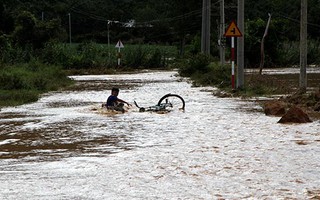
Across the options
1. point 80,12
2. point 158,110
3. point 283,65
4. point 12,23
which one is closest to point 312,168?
point 158,110

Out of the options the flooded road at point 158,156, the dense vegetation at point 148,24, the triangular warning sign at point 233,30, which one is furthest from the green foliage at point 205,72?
the flooded road at point 158,156

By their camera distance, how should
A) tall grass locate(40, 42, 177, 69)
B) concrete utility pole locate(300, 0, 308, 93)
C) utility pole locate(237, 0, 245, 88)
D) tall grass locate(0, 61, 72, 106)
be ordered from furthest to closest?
tall grass locate(40, 42, 177, 69) < utility pole locate(237, 0, 245, 88) < tall grass locate(0, 61, 72, 106) < concrete utility pole locate(300, 0, 308, 93)

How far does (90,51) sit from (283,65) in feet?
55.6

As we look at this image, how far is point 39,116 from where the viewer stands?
17703 mm

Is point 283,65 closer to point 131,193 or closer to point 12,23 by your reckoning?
point 12,23

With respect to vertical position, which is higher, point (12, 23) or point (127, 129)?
point (12, 23)

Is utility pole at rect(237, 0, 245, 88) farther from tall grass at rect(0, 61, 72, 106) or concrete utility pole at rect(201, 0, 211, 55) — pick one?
concrete utility pole at rect(201, 0, 211, 55)

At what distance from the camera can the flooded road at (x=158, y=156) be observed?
8234 millimetres

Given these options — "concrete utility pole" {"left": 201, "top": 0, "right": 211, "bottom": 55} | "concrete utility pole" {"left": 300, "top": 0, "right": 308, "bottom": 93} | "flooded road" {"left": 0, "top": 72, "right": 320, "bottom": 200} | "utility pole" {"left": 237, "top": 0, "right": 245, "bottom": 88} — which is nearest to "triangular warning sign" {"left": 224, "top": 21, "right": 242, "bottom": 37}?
"utility pole" {"left": 237, "top": 0, "right": 245, "bottom": 88}

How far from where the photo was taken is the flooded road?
27.0 feet

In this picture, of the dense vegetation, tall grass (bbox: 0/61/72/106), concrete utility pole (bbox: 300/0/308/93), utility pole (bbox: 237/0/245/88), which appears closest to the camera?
concrete utility pole (bbox: 300/0/308/93)

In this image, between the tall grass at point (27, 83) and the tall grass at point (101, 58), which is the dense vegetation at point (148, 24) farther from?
the tall grass at point (27, 83)

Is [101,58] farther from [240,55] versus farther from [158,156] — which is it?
[158,156]

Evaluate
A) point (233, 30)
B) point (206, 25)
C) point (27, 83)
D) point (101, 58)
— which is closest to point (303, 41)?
point (233, 30)
